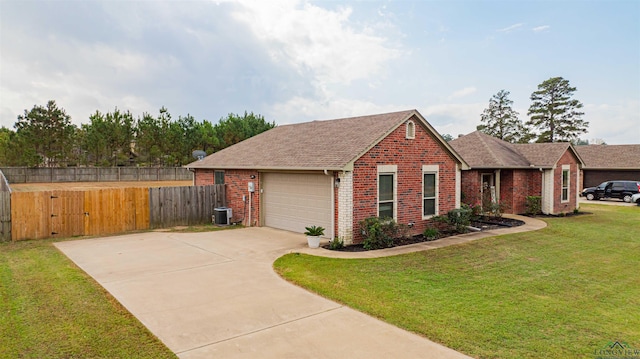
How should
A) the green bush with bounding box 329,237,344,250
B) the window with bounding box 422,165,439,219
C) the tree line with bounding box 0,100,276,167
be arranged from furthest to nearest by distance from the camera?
the tree line with bounding box 0,100,276,167 → the window with bounding box 422,165,439,219 → the green bush with bounding box 329,237,344,250

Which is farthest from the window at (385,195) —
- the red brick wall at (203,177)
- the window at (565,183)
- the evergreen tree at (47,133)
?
→ the evergreen tree at (47,133)

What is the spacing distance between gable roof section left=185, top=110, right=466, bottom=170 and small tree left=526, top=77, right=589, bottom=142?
43.3 m

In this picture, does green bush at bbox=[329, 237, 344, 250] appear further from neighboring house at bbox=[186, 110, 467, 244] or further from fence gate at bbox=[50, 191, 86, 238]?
fence gate at bbox=[50, 191, 86, 238]

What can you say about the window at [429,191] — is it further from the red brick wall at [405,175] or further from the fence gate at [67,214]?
the fence gate at [67,214]

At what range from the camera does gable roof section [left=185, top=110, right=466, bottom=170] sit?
479 inches

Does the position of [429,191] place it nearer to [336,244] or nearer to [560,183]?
[336,244]

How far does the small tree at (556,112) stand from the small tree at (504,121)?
91.4 inches

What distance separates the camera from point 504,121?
54.0 m

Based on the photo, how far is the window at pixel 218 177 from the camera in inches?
691

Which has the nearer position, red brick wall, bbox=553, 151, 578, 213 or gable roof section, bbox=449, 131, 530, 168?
gable roof section, bbox=449, 131, 530, 168

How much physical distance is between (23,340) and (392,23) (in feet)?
55.6

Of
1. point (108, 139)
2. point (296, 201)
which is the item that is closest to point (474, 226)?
point (296, 201)

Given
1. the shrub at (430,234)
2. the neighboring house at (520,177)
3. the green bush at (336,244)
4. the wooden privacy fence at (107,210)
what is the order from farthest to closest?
the neighboring house at (520,177) → the shrub at (430,234) → the wooden privacy fence at (107,210) → the green bush at (336,244)

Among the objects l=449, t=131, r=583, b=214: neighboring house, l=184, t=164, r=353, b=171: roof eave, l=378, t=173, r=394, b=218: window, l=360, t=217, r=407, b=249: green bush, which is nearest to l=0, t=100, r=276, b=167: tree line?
l=184, t=164, r=353, b=171: roof eave
